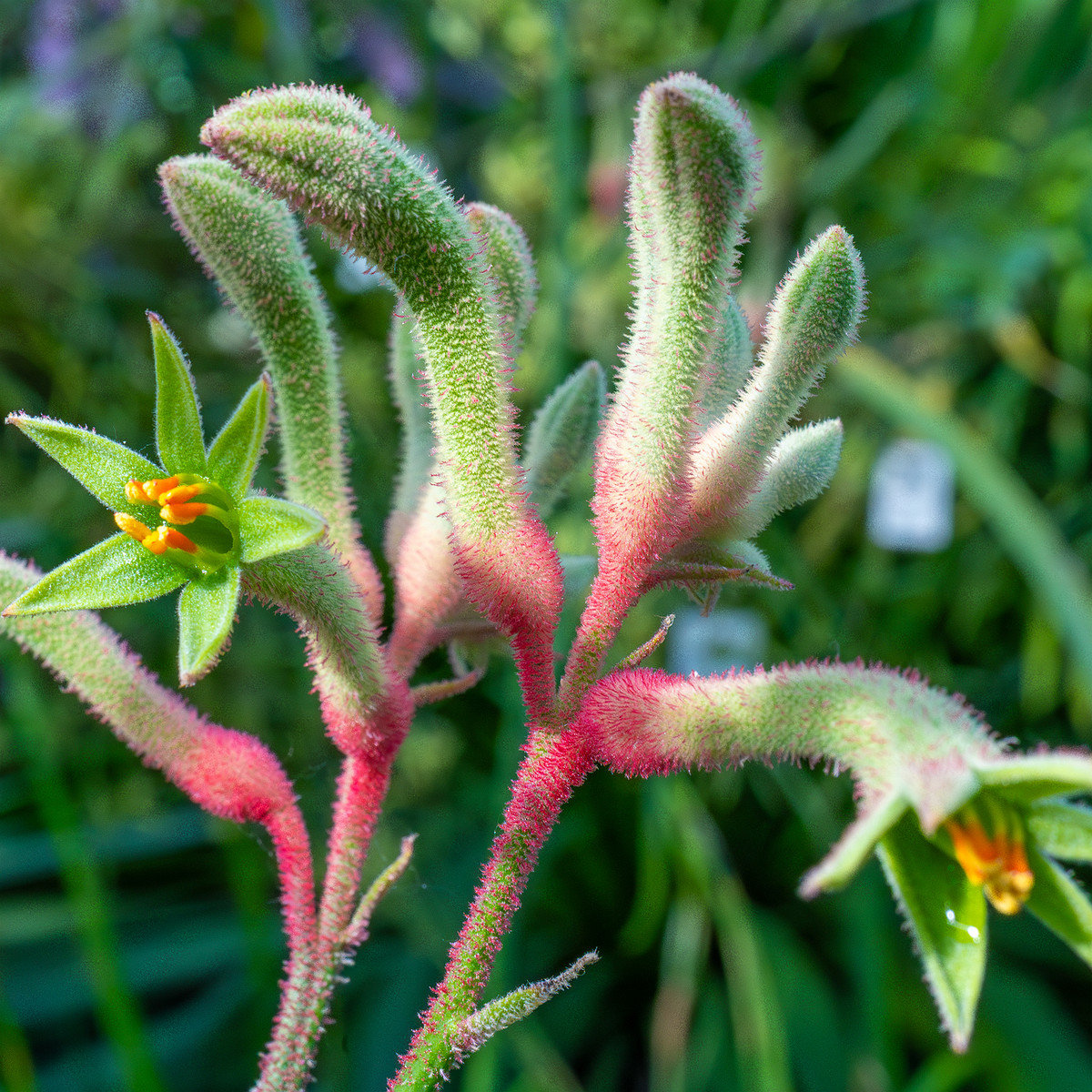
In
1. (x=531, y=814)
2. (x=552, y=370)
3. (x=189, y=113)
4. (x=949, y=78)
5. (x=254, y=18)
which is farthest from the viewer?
(x=949, y=78)

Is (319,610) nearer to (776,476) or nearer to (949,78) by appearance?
(776,476)

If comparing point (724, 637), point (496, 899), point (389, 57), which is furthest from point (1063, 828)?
point (389, 57)

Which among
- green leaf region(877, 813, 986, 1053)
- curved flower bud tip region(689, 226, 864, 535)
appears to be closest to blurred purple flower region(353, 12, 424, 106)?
curved flower bud tip region(689, 226, 864, 535)

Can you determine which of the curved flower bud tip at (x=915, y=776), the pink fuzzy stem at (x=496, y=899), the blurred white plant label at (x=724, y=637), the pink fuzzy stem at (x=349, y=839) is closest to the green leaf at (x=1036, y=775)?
the curved flower bud tip at (x=915, y=776)

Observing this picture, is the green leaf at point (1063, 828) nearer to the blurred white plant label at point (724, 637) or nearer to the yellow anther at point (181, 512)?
the yellow anther at point (181, 512)

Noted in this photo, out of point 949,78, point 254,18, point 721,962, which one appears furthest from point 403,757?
point 949,78

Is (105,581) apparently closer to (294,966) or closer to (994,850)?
(294,966)
